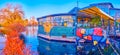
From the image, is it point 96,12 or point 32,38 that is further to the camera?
point 32,38

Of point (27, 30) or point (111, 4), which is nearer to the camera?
point (111, 4)

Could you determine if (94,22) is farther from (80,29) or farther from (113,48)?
(113,48)

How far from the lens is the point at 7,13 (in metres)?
2.37

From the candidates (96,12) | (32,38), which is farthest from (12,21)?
(96,12)

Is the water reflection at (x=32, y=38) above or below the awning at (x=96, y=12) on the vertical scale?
below

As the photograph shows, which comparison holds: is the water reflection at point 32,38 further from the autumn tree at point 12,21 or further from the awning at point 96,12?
the awning at point 96,12

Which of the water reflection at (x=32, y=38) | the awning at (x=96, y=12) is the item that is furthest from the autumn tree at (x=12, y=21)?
the awning at (x=96, y=12)

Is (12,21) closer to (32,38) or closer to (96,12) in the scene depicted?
(32,38)

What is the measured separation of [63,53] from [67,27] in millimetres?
295

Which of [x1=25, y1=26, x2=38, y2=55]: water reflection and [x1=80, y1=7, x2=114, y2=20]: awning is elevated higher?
[x1=80, y1=7, x2=114, y2=20]: awning

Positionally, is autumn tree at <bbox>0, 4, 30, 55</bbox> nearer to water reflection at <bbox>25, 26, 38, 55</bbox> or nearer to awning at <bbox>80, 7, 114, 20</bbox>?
water reflection at <bbox>25, 26, 38, 55</bbox>

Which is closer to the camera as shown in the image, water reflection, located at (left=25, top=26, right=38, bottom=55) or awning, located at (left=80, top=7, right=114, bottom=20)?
awning, located at (left=80, top=7, right=114, bottom=20)

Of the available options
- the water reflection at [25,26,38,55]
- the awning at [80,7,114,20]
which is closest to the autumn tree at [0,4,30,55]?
the water reflection at [25,26,38,55]

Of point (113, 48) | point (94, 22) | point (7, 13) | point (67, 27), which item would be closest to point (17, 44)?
point (7, 13)
